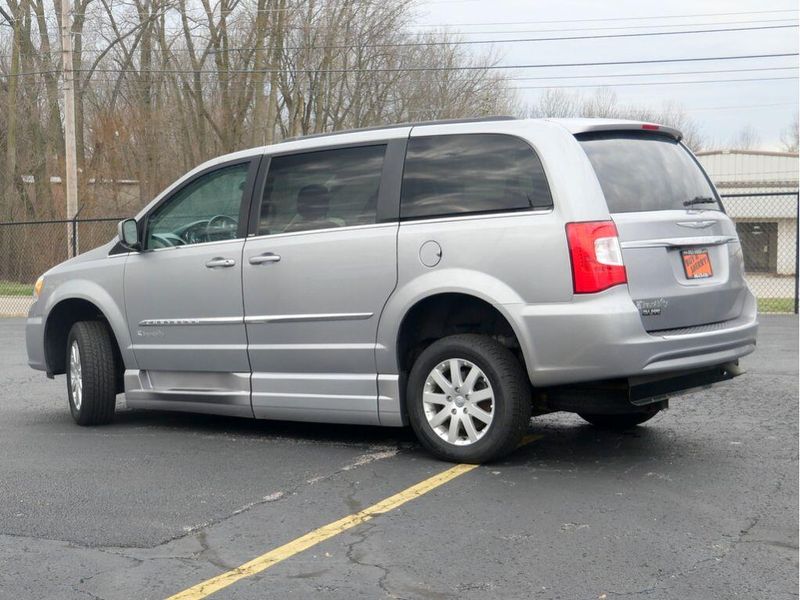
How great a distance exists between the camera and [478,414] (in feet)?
19.8

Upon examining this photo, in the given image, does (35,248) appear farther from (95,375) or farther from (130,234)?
(130,234)

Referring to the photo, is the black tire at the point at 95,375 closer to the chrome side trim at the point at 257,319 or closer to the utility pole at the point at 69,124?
the chrome side trim at the point at 257,319

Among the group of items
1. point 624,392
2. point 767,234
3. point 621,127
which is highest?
point 621,127

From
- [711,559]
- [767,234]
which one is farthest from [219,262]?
[767,234]

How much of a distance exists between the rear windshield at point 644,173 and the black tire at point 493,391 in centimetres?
103

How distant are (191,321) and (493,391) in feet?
7.70

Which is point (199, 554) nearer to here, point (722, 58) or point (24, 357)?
point (24, 357)

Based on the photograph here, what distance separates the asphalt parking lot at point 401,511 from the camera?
13.8 feet

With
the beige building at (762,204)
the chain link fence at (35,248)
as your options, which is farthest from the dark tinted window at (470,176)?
the beige building at (762,204)

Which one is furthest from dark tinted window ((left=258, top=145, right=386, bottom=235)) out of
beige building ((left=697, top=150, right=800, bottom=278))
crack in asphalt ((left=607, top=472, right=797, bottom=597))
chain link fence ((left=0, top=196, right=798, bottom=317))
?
beige building ((left=697, top=150, right=800, bottom=278))

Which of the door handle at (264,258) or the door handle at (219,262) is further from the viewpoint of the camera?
the door handle at (219,262)

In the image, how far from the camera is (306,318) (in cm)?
668

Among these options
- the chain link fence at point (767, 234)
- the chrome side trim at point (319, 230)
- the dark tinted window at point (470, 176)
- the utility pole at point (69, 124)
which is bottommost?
the chain link fence at point (767, 234)

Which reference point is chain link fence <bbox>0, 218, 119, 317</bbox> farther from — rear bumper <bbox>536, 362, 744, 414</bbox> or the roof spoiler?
rear bumper <bbox>536, 362, 744, 414</bbox>
